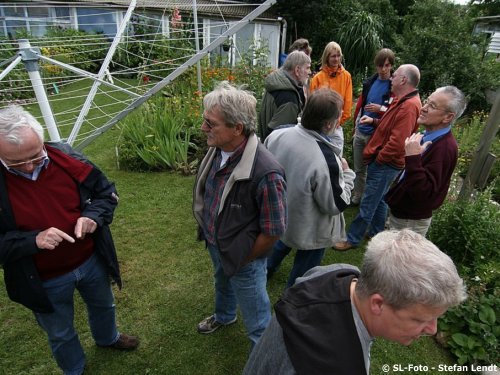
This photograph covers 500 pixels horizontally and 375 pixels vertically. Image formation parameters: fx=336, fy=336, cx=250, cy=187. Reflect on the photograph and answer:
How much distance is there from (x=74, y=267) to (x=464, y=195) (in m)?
3.39

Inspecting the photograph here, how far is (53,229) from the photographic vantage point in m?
1.62

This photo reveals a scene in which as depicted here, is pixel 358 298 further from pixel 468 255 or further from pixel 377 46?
pixel 377 46

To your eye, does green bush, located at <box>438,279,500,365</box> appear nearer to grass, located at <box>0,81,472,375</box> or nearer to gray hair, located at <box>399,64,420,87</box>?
grass, located at <box>0,81,472,375</box>

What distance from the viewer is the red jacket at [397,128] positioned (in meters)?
2.96

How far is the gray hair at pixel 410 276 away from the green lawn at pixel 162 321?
1.76 meters

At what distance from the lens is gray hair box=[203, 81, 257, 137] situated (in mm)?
1732

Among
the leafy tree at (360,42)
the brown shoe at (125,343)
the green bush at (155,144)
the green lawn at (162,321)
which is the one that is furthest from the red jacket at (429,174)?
the leafy tree at (360,42)

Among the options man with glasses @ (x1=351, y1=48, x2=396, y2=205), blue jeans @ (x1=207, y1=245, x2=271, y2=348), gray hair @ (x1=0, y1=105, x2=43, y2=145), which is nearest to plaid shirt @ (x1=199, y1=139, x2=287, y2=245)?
blue jeans @ (x1=207, y1=245, x2=271, y2=348)

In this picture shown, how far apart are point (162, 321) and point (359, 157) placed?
2.84 meters

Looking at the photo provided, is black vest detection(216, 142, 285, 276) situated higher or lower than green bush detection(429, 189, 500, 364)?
higher

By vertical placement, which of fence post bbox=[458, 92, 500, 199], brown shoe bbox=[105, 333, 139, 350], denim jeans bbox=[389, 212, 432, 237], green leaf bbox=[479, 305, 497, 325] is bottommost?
brown shoe bbox=[105, 333, 139, 350]

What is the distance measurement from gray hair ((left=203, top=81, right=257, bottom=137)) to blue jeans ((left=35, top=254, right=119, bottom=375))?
116 centimetres

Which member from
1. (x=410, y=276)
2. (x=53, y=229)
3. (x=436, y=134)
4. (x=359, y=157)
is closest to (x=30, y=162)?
(x=53, y=229)

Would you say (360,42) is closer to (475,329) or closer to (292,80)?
(292,80)
